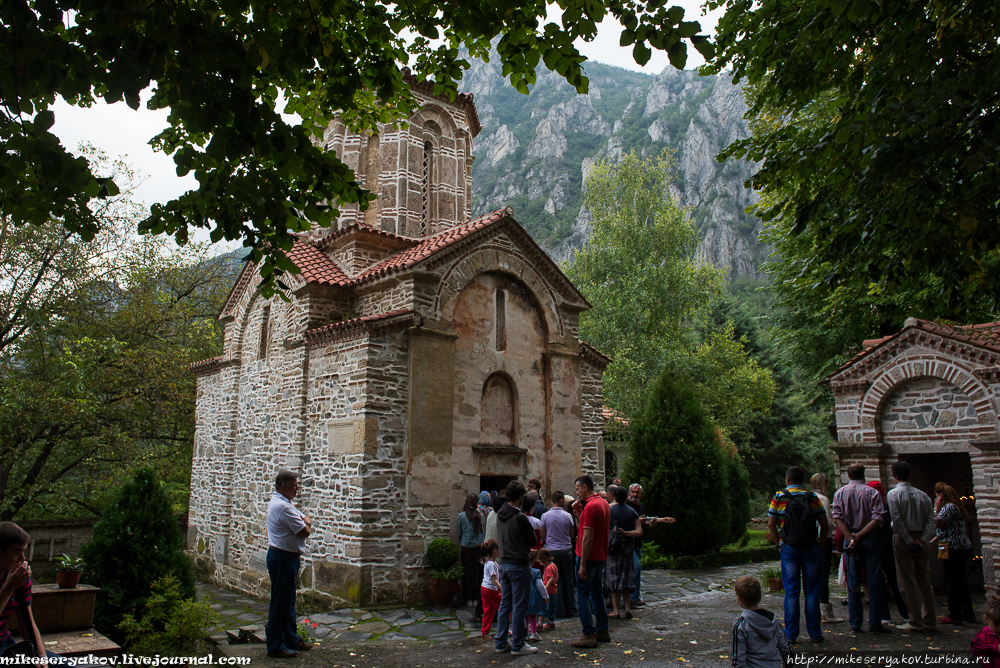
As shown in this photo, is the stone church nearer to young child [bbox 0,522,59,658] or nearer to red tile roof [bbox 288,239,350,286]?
red tile roof [bbox 288,239,350,286]

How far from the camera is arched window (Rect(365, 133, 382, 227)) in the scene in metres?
13.2

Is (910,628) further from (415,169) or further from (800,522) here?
(415,169)

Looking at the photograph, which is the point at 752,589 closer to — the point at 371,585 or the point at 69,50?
the point at 69,50

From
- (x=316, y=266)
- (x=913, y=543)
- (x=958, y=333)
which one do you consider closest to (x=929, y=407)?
(x=958, y=333)

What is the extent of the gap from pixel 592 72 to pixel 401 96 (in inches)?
4430

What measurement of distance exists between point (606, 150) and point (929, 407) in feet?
235

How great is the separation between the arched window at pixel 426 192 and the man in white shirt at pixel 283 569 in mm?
8220

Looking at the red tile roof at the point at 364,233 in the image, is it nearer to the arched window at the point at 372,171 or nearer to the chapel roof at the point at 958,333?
the arched window at the point at 372,171

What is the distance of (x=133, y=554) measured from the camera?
732 cm

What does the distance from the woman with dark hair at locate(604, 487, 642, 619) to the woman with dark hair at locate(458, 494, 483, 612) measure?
1998 millimetres

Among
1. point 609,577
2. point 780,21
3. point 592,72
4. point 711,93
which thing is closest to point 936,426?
point 609,577

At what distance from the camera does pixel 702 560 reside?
44.2 feet

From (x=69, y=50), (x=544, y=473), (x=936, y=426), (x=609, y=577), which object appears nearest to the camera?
(x=69, y=50)

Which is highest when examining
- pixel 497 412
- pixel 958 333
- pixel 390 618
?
pixel 958 333
